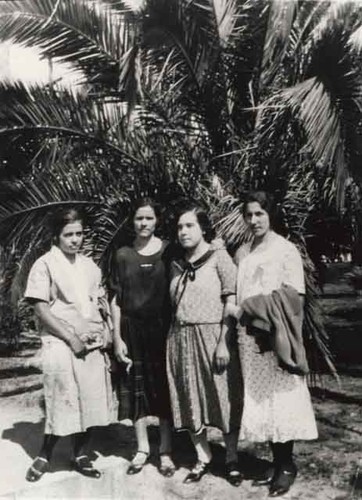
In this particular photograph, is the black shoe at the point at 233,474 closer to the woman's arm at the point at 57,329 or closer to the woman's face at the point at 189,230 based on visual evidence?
the woman's arm at the point at 57,329

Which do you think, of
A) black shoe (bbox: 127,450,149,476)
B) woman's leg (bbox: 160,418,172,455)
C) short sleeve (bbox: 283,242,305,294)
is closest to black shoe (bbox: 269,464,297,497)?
woman's leg (bbox: 160,418,172,455)

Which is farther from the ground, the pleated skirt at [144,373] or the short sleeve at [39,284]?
the short sleeve at [39,284]

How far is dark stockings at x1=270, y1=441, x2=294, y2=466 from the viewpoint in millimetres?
3283

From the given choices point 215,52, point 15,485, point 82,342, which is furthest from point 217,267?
point 215,52

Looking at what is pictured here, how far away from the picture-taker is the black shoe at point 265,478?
133 inches

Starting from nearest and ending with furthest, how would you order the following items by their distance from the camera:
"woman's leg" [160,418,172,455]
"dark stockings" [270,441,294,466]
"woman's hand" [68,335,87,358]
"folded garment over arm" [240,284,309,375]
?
1. "folded garment over arm" [240,284,309,375]
2. "dark stockings" [270,441,294,466]
3. "woman's hand" [68,335,87,358]
4. "woman's leg" [160,418,172,455]

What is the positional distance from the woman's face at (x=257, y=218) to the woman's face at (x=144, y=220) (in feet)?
1.95

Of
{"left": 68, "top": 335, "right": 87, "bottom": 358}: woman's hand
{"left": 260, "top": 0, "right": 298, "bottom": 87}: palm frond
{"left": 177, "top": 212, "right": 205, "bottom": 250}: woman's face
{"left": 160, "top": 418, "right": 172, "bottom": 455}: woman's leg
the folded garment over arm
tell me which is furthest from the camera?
{"left": 260, "top": 0, "right": 298, "bottom": 87}: palm frond

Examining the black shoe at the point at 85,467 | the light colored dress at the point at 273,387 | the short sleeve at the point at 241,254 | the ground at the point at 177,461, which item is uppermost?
the short sleeve at the point at 241,254

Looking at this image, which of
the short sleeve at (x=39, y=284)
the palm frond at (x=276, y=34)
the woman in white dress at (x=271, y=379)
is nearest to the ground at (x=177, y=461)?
the woman in white dress at (x=271, y=379)

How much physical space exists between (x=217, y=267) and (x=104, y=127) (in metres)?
2.10

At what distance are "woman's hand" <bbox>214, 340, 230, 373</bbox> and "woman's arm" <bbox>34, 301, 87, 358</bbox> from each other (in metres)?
0.78

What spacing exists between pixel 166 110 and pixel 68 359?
2416 mm

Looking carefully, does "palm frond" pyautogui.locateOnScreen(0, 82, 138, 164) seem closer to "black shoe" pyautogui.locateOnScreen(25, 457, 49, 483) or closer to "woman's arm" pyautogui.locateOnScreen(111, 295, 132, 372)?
"woman's arm" pyautogui.locateOnScreen(111, 295, 132, 372)
